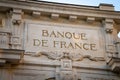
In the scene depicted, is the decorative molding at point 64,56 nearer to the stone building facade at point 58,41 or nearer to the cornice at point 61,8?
the stone building facade at point 58,41

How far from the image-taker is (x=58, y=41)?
15273mm

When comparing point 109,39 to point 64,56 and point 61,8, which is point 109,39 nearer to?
point 64,56

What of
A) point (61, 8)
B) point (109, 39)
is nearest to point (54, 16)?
point (61, 8)

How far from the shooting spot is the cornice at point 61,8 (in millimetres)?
15312

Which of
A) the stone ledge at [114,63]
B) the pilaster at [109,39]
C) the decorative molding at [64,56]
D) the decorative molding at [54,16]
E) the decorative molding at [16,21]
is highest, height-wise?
the decorative molding at [54,16]

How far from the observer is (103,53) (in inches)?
605

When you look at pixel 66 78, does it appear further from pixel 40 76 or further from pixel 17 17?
pixel 17 17

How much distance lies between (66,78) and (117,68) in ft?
7.11

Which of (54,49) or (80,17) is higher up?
(80,17)

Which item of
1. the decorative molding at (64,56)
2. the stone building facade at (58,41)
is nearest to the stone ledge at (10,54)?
the stone building facade at (58,41)

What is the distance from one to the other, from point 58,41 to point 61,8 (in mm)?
1567

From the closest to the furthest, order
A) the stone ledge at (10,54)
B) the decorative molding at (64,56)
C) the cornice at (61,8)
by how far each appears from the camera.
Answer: the stone ledge at (10,54) → the decorative molding at (64,56) → the cornice at (61,8)

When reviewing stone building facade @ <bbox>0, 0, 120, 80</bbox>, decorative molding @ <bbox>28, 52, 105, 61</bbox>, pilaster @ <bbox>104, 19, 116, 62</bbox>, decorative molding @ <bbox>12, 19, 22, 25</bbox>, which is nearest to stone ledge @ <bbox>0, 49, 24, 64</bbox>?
stone building facade @ <bbox>0, 0, 120, 80</bbox>

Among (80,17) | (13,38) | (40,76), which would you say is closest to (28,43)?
(13,38)
